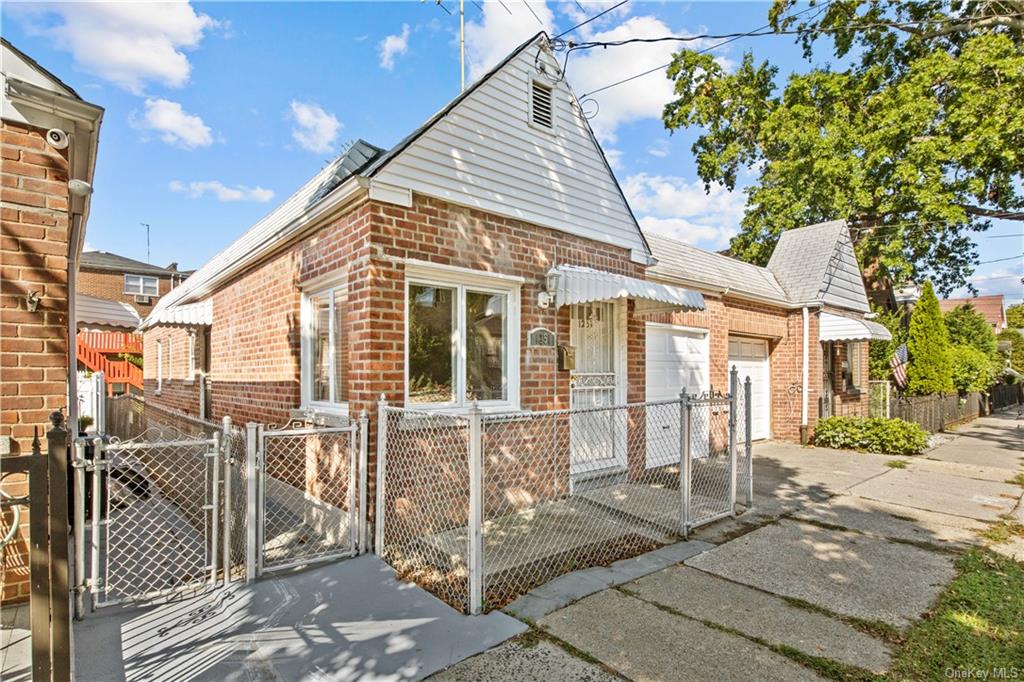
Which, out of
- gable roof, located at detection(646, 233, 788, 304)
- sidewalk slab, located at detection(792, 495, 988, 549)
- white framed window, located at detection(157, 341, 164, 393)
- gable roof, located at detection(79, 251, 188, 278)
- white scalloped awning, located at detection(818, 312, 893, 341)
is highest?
gable roof, located at detection(79, 251, 188, 278)

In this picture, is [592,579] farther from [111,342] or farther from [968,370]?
[111,342]

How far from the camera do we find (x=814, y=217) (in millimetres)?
20328

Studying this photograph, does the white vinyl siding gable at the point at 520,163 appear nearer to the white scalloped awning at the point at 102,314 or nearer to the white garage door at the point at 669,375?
the white garage door at the point at 669,375

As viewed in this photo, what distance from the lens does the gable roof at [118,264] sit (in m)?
30.8

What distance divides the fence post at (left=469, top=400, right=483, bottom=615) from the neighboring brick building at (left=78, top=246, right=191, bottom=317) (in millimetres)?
35070

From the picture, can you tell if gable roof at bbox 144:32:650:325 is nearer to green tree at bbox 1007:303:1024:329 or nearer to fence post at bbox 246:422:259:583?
fence post at bbox 246:422:259:583

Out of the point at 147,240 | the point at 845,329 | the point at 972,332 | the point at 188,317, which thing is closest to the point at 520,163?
the point at 188,317

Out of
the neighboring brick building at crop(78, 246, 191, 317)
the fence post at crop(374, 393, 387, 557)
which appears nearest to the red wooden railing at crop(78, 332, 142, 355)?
the neighboring brick building at crop(78, 246, 191, 317)

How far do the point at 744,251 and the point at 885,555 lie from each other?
65.9ft

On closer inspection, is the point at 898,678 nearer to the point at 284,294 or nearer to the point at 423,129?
the point at 423,129

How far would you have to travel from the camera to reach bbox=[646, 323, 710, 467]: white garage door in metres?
8.52

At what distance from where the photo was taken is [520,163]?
6395 mm

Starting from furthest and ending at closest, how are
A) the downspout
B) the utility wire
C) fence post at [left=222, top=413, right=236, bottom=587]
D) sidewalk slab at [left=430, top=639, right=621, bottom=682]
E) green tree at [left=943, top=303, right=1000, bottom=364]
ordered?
green tree at [left=943, top=303, right=1000, bottom=364], the downspout, the utility wire, fence post at [left=222, top=413, right=236, bottom=587], sidewalk slab at [left=430, top=639, right=621, bottom=682]

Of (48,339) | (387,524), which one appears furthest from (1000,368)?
(48,339)
